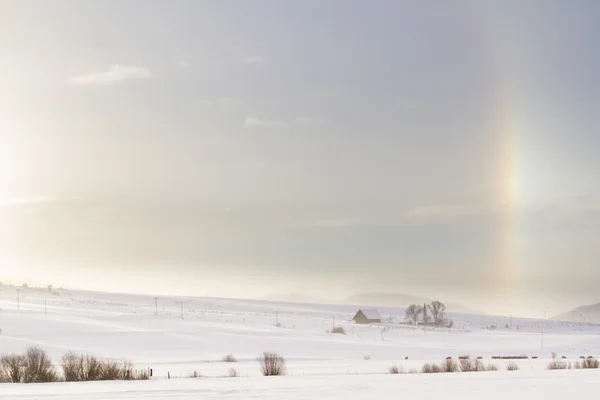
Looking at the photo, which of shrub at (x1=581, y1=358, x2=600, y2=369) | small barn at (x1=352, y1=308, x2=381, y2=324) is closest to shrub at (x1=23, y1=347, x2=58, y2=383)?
shrub at (x1=581, y1=358, x2=600, y2=369)

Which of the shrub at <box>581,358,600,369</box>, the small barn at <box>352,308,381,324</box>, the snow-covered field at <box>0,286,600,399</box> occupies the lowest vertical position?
the shrub at <box>581,358,600,369</box>

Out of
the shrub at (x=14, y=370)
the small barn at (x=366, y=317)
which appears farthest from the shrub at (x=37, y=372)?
the small barn at (x=366, y=317)

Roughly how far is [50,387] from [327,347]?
31367mm

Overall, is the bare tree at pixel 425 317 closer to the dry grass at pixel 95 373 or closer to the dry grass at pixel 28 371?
the dry grass at pixel 95 373

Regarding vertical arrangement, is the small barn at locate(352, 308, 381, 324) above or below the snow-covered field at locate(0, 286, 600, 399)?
above

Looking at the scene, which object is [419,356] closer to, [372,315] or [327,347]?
[327,347]

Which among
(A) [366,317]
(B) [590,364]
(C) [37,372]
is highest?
(A) [366,317]

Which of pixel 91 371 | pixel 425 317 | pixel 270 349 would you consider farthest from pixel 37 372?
pixel 425 317

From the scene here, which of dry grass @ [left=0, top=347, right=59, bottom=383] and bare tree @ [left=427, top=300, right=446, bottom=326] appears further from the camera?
bare tree @ [left=427, top=300, right=446, bottom=326]

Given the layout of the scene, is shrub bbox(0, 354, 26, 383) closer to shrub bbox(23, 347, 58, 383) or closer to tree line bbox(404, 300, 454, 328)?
shrub bbox(23, 347, 58, 383)

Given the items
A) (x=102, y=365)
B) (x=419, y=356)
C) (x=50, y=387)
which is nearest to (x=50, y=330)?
(x=419, y=356)

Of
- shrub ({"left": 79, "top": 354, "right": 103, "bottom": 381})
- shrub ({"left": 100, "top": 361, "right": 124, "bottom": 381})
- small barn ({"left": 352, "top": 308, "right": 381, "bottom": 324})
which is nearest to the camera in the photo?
shrub ({"left": 100, "top": 361, "right": 124, "bottom": 381})

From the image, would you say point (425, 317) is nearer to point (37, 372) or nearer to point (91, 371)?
point (91, 371)

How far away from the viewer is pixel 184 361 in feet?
134
